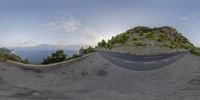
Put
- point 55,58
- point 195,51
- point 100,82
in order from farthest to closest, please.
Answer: point 195,51 < point 55,58 < point 100,82

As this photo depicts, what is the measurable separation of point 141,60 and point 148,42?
2.23 meters

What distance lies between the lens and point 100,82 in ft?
76.0

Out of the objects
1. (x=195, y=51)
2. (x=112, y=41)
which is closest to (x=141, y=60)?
(x=112, y=41)

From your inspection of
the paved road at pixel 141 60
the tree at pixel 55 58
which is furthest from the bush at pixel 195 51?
the tree at pixel 55 58

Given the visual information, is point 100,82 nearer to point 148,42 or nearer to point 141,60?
point 141,60

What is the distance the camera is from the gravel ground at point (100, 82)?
21.3 m

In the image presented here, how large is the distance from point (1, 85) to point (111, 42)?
409 inches

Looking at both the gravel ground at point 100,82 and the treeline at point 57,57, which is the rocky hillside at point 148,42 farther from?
the treeline at point 57,57

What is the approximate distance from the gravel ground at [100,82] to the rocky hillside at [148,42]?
2.32 metres

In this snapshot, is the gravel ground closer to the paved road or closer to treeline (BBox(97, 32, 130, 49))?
the paved road

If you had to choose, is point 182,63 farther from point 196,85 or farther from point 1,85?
point 1,85

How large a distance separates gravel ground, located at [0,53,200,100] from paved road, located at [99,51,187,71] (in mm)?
528

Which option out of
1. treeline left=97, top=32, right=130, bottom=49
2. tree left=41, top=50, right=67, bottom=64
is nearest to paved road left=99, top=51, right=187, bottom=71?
treeline left=97, top=32, right=130, bottom=49

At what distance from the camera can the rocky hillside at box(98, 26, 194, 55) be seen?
89.8 feet
